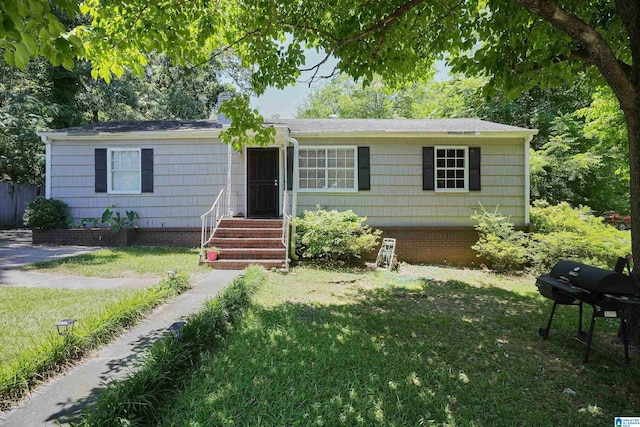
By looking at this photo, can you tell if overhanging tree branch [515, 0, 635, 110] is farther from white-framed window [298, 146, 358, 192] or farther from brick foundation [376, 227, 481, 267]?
white-framed window [298, 146, 358, 192]

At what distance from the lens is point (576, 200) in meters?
14.4

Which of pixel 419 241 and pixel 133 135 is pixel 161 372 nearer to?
pixel 419 241

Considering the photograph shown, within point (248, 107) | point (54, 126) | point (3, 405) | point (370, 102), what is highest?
point (370, 102)

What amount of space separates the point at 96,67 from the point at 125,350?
3.76 meters

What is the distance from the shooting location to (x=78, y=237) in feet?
33.1

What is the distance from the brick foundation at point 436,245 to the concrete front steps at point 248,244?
3259 mm

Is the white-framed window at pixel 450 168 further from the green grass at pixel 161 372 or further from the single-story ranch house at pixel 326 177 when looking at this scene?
the green grass at pixel 161 372

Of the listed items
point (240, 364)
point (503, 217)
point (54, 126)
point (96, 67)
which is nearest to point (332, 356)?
point (240, 364)

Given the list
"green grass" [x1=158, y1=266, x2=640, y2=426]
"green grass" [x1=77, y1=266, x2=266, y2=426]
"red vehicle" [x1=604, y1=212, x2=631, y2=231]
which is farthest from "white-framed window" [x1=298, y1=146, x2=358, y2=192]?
"red vehicle" [x1=604, y1=212, x2=631, y2=231]

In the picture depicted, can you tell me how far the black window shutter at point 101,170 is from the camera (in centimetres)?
1030

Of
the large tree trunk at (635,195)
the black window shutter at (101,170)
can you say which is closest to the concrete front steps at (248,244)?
the black window shutter at (101,170)

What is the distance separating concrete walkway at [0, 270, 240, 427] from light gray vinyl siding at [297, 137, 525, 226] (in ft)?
20.7

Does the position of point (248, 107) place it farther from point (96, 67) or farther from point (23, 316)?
point (23, 316)

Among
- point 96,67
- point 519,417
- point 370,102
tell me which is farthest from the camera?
point 370,102
